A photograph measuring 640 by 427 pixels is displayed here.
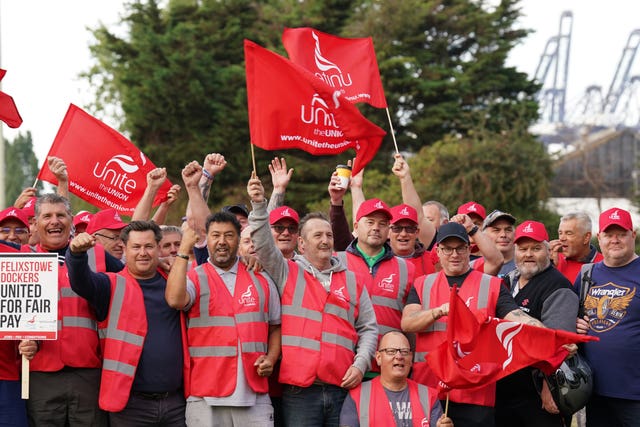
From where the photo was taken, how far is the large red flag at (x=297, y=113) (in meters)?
9.59

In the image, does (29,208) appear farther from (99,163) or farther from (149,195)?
(99,163)

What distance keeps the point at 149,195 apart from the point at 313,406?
3013 millimetres

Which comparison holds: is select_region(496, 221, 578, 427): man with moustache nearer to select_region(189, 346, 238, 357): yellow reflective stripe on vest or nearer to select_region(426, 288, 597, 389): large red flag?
select_region(426, 288, 597, 389): large red flag

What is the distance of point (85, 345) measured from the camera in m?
7.96

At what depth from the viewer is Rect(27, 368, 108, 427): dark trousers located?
25.8 feet

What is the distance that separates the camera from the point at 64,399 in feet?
25.9

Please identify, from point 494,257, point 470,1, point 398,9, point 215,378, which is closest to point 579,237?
point 494,257

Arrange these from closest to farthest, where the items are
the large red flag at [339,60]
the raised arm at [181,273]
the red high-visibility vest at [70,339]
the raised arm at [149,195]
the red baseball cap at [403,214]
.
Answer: the raised arm at [181,273] → the red high-visibility vest at [70,339] → the red baseball cap at [403,214] → the raised arm at [149,195] → the large red flag at [339,60]

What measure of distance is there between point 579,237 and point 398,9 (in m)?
31.2

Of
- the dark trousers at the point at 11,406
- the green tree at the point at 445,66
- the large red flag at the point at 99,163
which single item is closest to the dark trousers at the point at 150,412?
the dark trousers at the point at 11,406

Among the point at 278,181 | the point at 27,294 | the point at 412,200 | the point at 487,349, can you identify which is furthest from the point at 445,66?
the point at 27,294

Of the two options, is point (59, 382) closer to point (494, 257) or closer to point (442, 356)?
point (442, 356)

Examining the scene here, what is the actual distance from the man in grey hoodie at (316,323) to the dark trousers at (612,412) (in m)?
2.08

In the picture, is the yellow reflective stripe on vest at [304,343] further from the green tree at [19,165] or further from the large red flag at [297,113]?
the green tree at [19,165]
